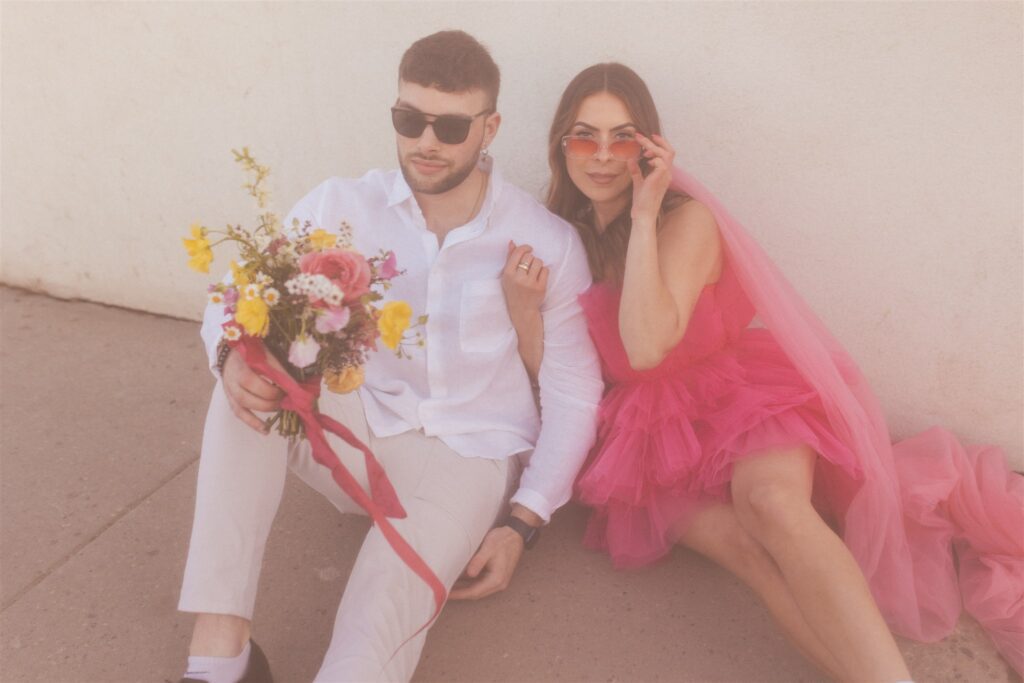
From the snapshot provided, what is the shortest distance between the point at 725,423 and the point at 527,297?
77 cm

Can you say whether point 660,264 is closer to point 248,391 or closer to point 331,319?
point 331,319

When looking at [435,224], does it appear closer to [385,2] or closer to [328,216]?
[328,216]

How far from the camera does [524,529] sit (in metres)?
2.96

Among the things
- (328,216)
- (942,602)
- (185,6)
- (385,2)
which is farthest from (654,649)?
(185,6)

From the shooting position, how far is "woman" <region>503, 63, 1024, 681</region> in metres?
2.75

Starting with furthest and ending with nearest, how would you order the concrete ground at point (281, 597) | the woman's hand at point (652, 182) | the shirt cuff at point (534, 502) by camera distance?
the shirt cuff at point (534, 502) → the woman's hand at point (652, 182) → the concrete ground at point (281, 597)

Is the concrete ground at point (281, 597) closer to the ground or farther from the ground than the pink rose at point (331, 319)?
closer to the ground

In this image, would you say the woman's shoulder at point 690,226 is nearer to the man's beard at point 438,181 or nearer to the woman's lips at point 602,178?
the woman's lips at point 602,178

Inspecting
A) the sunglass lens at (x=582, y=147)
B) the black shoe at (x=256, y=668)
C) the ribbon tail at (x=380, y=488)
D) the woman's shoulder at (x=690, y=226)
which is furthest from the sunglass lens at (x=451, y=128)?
the black shoe at (x=256, y=668)

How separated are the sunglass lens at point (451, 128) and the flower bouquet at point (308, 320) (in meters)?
0.57

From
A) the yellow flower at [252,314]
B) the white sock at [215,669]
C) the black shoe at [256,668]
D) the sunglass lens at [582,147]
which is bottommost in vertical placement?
the black shoe at [256,668]

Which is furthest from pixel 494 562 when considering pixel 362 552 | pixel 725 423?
pixel 725 423

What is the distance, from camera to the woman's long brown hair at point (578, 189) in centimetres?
301

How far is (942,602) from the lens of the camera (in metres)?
2.82
